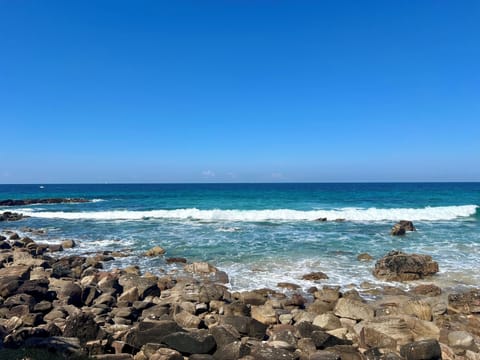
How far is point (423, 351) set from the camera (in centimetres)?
537

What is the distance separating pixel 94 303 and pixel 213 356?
4.46m

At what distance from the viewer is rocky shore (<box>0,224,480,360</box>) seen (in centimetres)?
544

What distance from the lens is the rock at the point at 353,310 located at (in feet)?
23.5

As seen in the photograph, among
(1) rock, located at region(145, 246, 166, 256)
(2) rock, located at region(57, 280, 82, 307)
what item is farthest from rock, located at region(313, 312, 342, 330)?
(1) rock, located at region(145, 246, 166, 256)

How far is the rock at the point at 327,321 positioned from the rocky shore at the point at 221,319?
0.02m

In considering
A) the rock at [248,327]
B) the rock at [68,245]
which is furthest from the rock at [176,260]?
the rock at [248,327]

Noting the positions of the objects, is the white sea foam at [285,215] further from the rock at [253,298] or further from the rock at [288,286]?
the rock at [253,298]

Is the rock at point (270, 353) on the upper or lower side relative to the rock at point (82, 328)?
lower

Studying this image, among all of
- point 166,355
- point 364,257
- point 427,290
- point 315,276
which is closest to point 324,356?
point 166,355

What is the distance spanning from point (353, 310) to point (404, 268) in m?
4.50

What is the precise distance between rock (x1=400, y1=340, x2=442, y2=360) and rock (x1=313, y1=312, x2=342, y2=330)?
1.50 meters

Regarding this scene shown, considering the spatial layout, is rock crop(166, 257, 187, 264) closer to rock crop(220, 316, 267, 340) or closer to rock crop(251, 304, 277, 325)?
rock crop(251, 304, 277, 325)

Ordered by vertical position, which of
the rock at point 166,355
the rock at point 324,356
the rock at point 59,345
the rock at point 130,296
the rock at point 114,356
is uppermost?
the rock at point 59,345

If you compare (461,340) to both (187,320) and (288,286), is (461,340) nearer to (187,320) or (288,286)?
(288,286)
